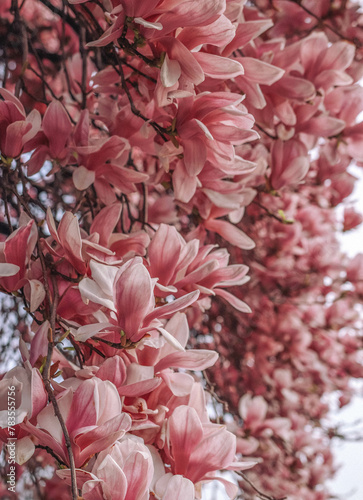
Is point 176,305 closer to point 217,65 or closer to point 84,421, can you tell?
point 84,421

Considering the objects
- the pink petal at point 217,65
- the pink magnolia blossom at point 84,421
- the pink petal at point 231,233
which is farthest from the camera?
the pink petal at point 231,233

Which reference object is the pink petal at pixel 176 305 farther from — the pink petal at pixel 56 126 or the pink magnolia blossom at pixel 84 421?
the pink petal at pixel 56 126

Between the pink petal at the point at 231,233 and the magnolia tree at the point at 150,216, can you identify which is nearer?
the magnolia tree at the point at 150,216

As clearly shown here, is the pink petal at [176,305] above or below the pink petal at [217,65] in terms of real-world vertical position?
below

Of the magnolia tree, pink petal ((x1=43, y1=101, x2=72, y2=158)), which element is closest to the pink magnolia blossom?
the magnolia tree

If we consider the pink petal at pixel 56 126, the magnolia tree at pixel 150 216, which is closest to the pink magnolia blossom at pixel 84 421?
the magnolia tree at pixel 150 216

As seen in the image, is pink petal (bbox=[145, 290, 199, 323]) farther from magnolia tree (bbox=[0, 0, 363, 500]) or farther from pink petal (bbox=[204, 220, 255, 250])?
pink petal (bbox=[204, 220, 255, 250])

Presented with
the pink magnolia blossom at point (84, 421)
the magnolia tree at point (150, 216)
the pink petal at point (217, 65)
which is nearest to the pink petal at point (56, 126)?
the magnolia tree at point (150, 216)

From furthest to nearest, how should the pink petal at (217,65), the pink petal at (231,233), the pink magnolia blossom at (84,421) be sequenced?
the pink petal at (231,233) → the pink petal at (217,65) → the pink magnolia blossom at (84,421)

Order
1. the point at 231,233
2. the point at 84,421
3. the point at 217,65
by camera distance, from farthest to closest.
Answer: the point at 231,233, the point at 217,65, the point at 84,421

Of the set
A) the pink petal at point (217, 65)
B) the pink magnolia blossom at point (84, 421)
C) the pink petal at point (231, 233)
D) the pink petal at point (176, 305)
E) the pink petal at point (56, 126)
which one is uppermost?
the pink petal at point (217, 65)

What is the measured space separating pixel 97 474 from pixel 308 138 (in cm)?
55

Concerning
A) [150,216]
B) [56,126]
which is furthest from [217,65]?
[150,216]

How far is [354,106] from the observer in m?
0.75
